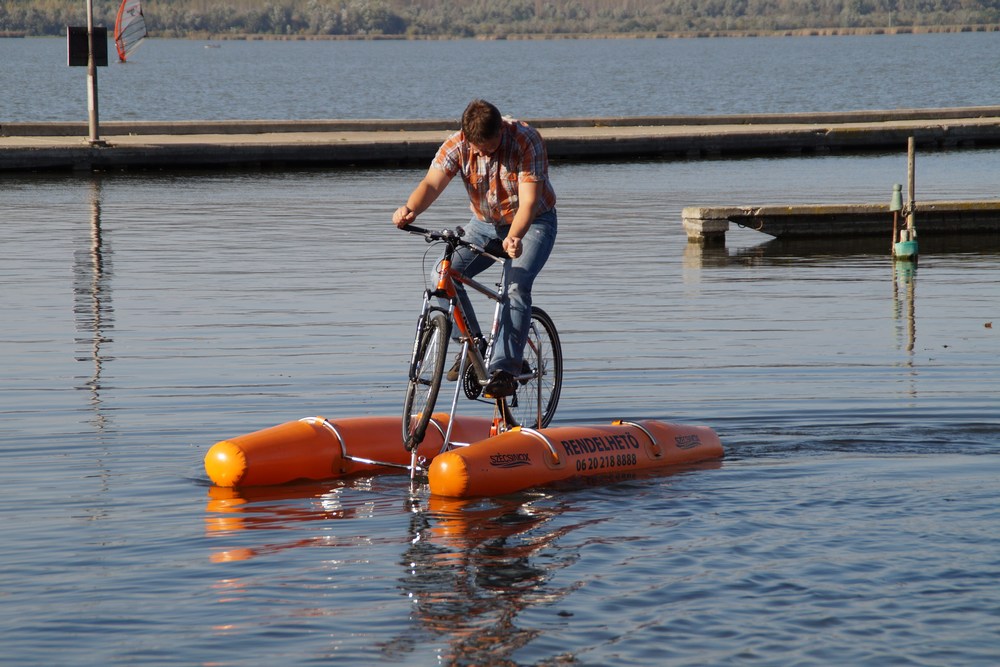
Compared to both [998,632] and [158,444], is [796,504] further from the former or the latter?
[158,444]

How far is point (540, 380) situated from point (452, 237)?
1.44 m

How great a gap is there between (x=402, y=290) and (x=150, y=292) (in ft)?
7.97

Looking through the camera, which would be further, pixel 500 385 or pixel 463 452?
pixel 500 385

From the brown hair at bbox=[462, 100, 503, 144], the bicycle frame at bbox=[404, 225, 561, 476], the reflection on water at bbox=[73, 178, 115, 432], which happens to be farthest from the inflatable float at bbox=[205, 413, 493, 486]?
the brown hair at bbox=[462, 100, 503, 144]

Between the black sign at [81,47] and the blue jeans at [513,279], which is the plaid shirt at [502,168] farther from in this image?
the black sign at [81,47]

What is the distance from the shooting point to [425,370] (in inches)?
301

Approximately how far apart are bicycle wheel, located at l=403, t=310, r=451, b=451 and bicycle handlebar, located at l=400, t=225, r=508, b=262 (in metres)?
0.37

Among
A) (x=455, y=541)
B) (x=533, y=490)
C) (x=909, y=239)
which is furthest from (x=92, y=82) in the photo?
(x=455, y=541)

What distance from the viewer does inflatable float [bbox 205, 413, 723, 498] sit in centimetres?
733

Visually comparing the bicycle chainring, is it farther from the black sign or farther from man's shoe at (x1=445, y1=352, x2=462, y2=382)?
the black sign

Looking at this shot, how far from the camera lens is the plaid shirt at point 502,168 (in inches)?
298

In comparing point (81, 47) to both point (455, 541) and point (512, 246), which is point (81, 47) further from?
point (455, 541)

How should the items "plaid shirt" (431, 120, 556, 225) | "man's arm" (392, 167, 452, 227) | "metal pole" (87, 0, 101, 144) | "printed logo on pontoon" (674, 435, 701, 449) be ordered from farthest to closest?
1. "metal pole" (87, 0, 101, 144)
2. "printed logo on pontoon" (674, 435, 701, 449)
3. "man's arm" (392, 167, 452, 227)
4. "plaid shirt" (431, 120, 556, 225)

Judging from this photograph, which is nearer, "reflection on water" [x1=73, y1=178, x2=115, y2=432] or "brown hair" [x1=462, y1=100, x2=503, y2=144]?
"brown hair" [x1=462, y1=100, x2=503, y2=144]
